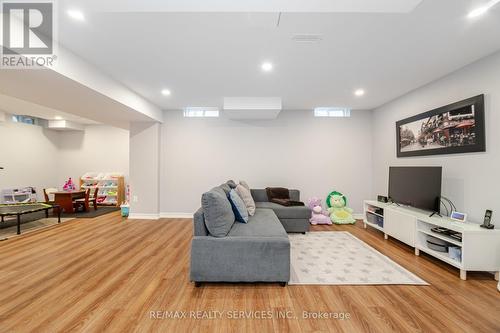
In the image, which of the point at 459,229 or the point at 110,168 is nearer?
the point at 459,229

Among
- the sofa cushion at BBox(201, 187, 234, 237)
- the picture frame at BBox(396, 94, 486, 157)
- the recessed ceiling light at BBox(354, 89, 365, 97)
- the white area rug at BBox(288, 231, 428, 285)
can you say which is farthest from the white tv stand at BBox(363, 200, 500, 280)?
the sofa cushion at BBox(201, 187, 234, 237)

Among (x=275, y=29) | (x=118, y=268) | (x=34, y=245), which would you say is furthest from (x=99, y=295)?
(x=275, y=29)

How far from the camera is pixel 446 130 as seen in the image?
315 cm

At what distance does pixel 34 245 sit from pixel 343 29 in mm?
5221

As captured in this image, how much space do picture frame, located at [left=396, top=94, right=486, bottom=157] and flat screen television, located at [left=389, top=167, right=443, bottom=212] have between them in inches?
15.5

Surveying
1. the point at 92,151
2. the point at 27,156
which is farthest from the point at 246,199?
the point at 27,156

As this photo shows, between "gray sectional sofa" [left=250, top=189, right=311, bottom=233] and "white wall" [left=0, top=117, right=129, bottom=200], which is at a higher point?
"white wall" [left=0, top=117, right=129, bottom=200]

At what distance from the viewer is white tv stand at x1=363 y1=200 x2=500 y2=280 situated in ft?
7.75

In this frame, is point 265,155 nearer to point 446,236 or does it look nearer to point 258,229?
point 258,229

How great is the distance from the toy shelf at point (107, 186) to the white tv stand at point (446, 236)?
23.6ft

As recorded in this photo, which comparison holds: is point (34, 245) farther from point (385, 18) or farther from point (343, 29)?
point (385, 18)

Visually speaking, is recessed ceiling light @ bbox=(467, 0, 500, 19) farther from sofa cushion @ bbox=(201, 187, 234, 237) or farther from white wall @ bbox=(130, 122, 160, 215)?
white wall @ bbox=(130, 122, 160, 215)

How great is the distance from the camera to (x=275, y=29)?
212 cm

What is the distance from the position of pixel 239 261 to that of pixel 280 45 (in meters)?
2.44
